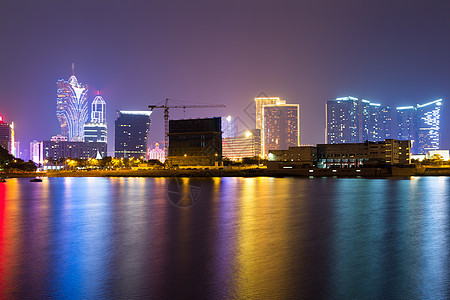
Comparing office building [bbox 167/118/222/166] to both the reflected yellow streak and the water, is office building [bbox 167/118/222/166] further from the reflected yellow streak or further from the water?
the reflected yellow streak

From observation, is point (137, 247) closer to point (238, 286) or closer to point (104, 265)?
point (104, 265)

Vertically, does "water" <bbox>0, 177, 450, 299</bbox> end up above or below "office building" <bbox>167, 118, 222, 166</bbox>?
below

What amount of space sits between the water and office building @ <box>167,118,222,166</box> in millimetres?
144900

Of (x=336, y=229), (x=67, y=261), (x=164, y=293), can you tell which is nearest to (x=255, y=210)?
(x=336, y=229)

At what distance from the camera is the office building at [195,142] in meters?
179

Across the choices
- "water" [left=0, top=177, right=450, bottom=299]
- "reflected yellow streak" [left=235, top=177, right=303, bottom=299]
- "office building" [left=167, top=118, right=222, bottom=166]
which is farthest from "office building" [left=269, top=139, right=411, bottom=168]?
"reflected yellow streak" [left=235, top=177, right=303, bottom=299]

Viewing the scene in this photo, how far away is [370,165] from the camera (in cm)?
13838

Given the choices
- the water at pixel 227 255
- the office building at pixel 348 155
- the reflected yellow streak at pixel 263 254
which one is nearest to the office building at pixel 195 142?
the office building at pixel 348 155

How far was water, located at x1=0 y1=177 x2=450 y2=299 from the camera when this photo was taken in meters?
12.7

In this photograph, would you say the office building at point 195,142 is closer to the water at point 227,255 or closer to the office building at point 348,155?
the office building at point 348,155

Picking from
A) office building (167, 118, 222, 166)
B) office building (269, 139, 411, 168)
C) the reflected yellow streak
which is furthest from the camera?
office building (167, 118, 222, 166)

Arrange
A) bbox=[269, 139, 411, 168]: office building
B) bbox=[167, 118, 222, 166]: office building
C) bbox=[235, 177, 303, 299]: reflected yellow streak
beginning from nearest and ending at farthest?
bbox=[235, 177, 303, 299]: reflected yellow streak
bbox=[269, 139, 411, 168]: office building
bbox=[167, 118, 222, 166]: office building

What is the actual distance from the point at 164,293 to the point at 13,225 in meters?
20.3

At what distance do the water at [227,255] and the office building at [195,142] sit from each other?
144900mm
